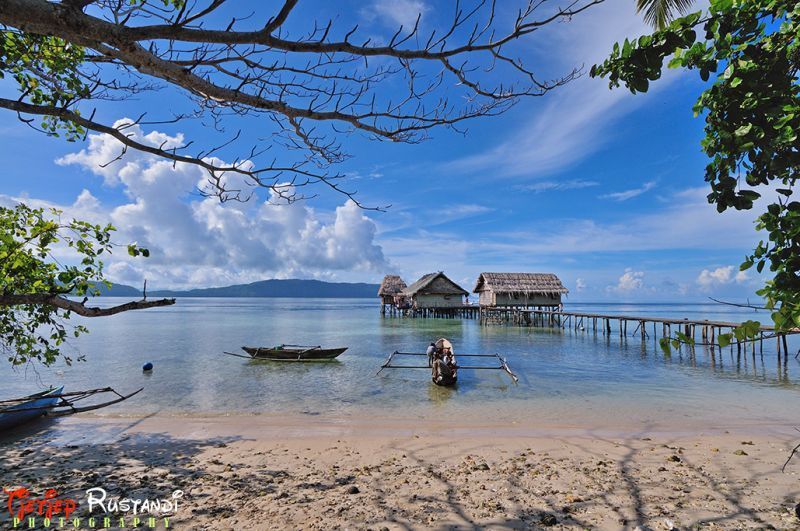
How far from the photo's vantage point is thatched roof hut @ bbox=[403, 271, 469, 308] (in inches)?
1790

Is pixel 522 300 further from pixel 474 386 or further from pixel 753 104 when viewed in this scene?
pixel 753 104

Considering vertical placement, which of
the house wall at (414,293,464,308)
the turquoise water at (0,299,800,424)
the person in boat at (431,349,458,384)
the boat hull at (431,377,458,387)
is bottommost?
the turquoise water at (0,299,800,424)

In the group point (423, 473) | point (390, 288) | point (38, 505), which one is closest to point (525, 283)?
point (390, 288)

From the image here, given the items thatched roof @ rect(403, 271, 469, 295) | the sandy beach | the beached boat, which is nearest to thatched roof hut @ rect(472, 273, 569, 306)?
thatched roof @ rect(403, 271, 469, 295)

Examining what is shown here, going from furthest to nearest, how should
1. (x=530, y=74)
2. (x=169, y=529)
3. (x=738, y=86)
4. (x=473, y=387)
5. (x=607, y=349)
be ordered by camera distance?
(x=607, y=349), (x=473, y=387), (x=169, y=529), (x=530, y=74), (x=738, y=86)

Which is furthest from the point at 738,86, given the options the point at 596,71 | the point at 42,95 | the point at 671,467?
the point at 42,95

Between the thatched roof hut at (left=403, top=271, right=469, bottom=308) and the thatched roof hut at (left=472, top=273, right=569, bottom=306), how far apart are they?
564 cm

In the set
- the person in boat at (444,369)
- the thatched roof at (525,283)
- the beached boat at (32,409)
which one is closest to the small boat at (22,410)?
the beached boat at (32,409)

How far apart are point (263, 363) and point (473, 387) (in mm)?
10255

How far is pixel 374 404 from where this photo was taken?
11023 millimetres

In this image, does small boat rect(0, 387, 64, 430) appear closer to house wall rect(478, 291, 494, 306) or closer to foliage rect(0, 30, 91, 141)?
foliage rect(0, 30, 91, 141)

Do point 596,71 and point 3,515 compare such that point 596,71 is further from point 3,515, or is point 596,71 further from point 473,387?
point 473,387

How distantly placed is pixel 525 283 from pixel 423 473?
3726cm

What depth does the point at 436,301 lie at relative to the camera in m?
46.1
